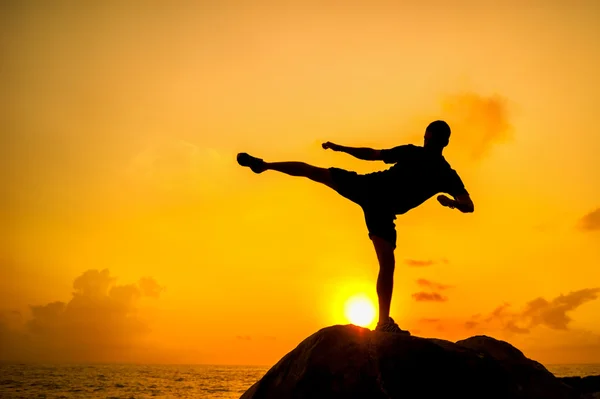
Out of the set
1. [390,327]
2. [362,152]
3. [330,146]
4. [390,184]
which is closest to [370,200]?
[390,184]

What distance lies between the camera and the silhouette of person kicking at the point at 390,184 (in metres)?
6.95

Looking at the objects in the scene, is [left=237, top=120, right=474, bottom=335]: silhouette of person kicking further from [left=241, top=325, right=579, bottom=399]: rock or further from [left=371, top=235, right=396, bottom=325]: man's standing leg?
[left=241, top=325, right=579, bottom=399]: rock

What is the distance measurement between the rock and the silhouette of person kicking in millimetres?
1110

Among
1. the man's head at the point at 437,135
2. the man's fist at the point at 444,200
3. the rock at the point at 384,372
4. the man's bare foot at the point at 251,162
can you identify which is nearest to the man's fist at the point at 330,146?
the man's bare foot at the point at 251,162

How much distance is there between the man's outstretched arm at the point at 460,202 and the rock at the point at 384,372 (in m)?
1.87

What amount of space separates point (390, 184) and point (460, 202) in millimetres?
1024

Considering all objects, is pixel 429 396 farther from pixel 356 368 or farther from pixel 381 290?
pixel 381 290

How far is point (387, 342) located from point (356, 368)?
1.94 feet

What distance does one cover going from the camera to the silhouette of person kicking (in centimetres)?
695

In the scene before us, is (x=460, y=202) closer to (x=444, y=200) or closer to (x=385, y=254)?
(x=444, y=200)

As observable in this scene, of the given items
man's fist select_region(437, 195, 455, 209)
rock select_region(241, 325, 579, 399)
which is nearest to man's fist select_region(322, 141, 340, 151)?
man's fist select_region(437, 195, 455, 209)

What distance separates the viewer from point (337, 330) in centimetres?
603

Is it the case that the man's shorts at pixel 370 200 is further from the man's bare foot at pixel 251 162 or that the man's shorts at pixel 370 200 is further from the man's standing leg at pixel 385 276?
the man's bare foot at pixel 251 162

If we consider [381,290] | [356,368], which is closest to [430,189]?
[381,290]
